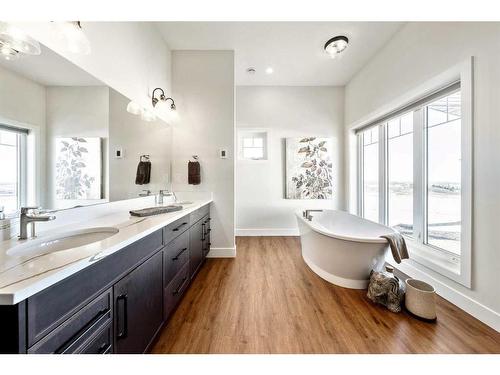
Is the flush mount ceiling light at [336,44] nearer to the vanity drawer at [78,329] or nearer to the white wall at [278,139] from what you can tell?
the white wall at [278,139]

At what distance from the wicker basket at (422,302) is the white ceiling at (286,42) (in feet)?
8.92

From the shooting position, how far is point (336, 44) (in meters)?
2.45

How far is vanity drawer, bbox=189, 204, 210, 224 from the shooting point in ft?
6.61

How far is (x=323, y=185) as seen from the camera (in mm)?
3738

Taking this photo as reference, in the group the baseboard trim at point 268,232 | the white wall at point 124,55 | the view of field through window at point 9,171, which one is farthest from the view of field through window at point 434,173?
the view of field through window at point 9,171

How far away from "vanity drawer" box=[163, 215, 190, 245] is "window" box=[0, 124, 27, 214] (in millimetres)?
717

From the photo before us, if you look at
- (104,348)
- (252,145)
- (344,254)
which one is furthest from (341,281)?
(252,145)

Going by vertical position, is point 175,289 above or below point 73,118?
below

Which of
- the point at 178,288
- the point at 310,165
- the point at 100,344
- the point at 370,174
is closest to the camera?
the point at 100,344

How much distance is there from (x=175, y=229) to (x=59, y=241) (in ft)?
2.20

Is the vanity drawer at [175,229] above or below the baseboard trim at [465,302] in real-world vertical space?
above

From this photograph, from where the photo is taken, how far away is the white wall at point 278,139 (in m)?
3.75

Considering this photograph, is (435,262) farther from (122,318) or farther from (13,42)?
(13,42)

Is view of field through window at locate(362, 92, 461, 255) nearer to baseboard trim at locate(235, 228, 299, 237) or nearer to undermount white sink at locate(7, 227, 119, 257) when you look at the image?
baseboard trim at locate(235, 228, 299, 237)
